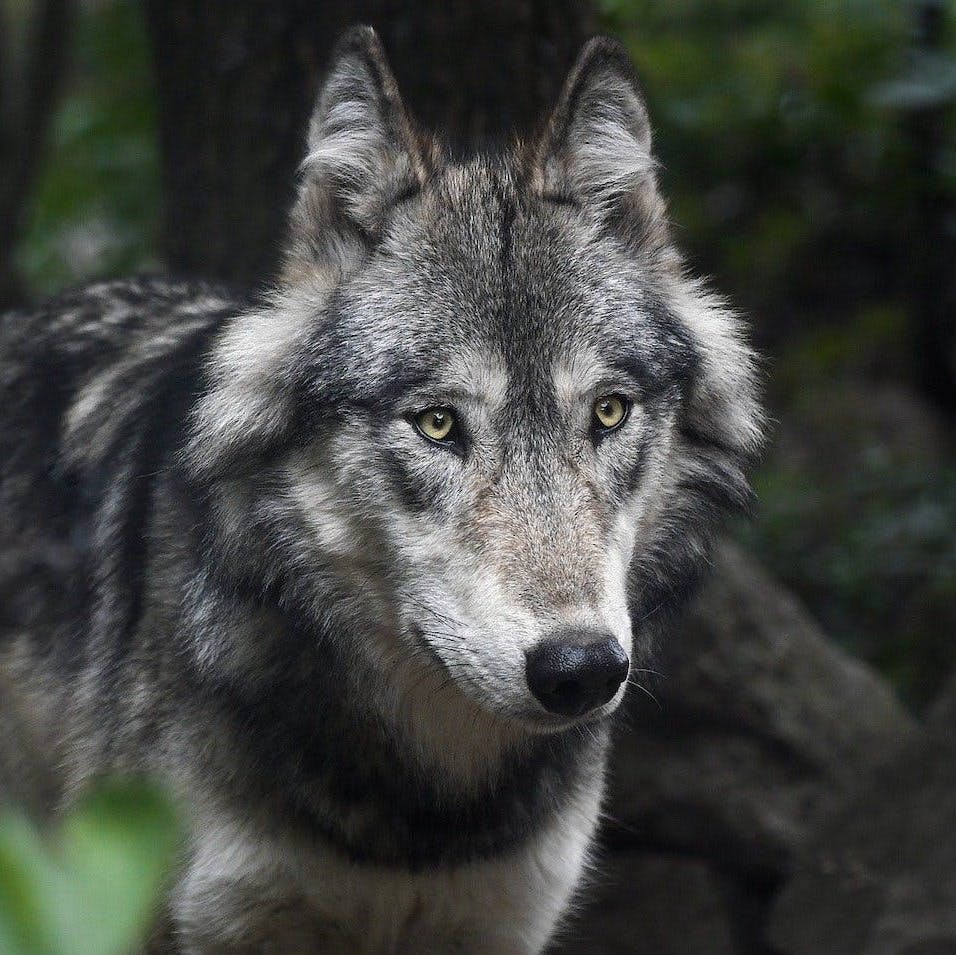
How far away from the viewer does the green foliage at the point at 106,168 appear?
7023mm

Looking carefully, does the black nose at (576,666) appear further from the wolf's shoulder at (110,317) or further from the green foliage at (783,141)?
the green foliage at (783,141)

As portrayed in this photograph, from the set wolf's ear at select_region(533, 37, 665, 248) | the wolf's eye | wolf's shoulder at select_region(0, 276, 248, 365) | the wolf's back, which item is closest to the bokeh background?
wolf's ear at select_region(533, 37, 665, 248)

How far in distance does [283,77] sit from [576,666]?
3227mm

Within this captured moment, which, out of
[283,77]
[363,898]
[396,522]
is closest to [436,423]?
[396,522]

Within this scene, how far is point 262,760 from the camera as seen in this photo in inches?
125

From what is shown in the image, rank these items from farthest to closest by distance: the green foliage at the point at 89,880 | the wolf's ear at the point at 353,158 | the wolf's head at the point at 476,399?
the wolf's ear at the point at 353,158 < the wolf's head at the point at 476,399 < the green foliage at the point at 89,880

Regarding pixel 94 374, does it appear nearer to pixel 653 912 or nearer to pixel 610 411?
pixel 610 411

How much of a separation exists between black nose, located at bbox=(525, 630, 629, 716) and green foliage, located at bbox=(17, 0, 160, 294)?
194 inches

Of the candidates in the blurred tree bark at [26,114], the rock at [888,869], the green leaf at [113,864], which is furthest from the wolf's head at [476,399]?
the blurred tree bark at [26,114]

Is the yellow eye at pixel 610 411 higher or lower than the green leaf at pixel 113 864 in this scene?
lower

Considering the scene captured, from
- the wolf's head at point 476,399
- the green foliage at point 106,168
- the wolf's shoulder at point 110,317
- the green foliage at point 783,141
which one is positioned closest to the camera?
the wolf's head at point 476,399

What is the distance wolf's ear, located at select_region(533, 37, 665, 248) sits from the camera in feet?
10.3

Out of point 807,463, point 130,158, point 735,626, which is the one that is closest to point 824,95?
point 807,463

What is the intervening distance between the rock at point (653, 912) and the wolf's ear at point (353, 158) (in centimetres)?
280
